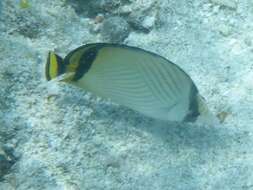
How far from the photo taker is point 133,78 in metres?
2.14

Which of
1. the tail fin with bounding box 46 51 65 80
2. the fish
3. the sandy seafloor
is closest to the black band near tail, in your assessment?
the fish

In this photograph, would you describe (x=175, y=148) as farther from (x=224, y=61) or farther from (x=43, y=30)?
(x=43, y=30)

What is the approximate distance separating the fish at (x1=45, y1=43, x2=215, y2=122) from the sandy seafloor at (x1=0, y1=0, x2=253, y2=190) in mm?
314

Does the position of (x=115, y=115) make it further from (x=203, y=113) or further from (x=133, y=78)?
(x=203, y=113)

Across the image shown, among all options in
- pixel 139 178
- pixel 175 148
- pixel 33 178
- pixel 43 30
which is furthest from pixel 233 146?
pixel 43 30

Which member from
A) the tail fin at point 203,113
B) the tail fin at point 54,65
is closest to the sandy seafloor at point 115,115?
the tail fin at point 203,113

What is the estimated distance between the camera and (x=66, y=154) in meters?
2.30

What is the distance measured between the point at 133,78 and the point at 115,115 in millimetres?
474

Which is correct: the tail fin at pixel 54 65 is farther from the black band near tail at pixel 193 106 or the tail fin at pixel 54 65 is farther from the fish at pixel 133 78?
the black band near tail at pixel 193 106

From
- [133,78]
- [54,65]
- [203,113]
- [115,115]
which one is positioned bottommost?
[115,115]

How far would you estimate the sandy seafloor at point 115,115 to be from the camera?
7.43 feet

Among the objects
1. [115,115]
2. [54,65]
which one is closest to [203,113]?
[115,115]

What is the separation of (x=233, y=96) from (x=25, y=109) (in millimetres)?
1513

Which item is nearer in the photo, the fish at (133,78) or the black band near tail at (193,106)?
the fish at (133,78)
